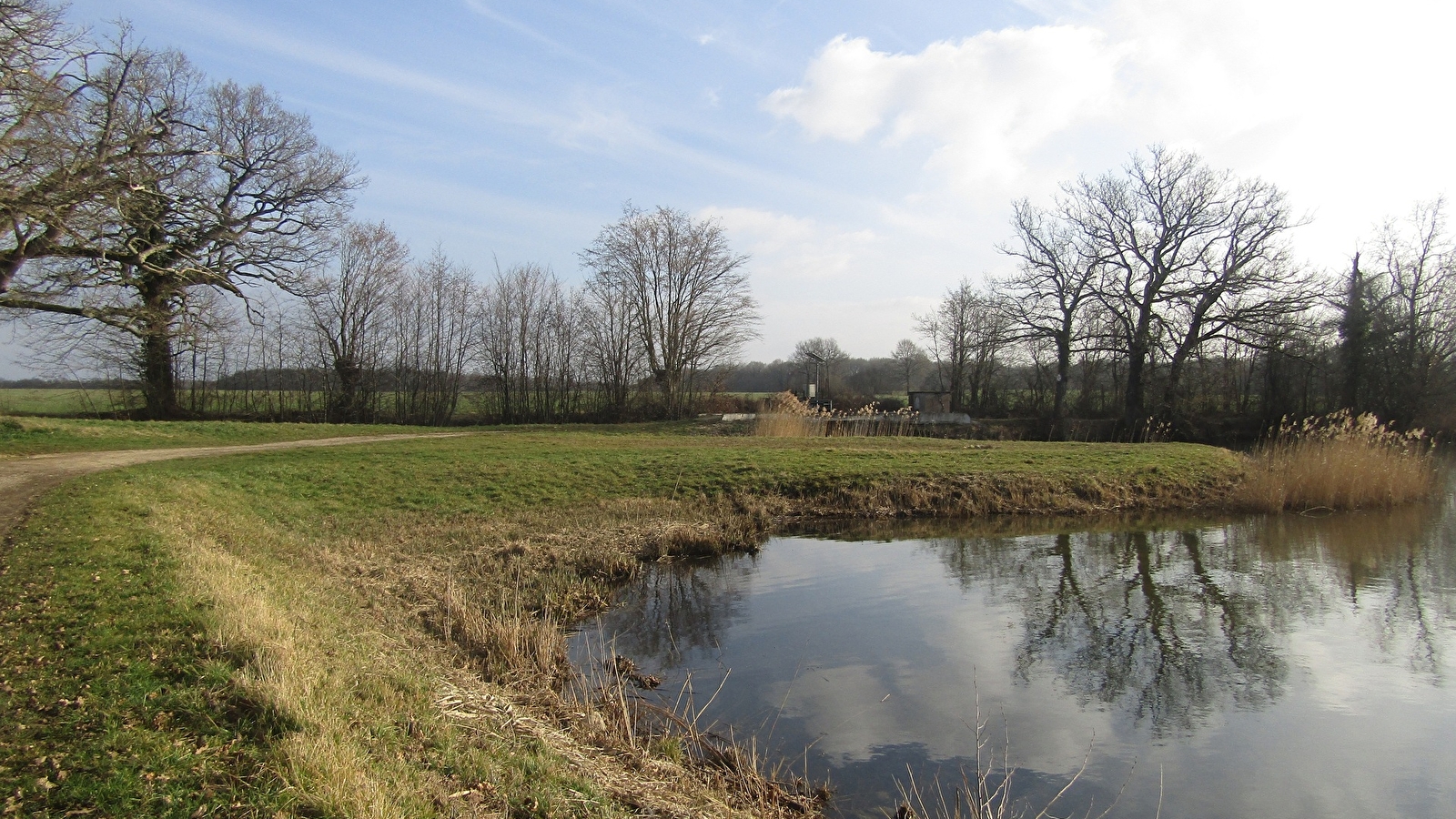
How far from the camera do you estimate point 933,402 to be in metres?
36.2

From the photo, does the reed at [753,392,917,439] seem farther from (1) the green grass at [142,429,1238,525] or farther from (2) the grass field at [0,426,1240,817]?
(2) the grass field at [0,426,1240,817]

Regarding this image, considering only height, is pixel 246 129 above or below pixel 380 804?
above

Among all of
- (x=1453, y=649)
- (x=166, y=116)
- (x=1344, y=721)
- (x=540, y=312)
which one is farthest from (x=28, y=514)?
(x=540, y=312)

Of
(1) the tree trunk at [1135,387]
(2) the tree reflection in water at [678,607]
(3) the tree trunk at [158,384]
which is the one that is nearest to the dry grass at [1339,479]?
(2) the tree reflection in water at [678,607]

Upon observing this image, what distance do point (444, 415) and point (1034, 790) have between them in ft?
115

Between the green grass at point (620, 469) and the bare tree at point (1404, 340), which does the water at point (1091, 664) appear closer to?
the green grass at point (620, 469)

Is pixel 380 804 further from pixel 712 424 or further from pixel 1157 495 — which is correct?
pixel 712 424

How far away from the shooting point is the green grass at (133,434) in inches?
635

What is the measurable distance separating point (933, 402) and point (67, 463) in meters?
31.0

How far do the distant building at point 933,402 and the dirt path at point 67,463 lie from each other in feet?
76.8

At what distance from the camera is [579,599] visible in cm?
915

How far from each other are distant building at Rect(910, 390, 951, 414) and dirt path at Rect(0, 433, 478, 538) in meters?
23.4

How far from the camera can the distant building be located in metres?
35.8

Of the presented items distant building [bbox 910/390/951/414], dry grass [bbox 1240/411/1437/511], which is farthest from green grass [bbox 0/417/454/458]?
distant building [bbox 910/390/951/414]
